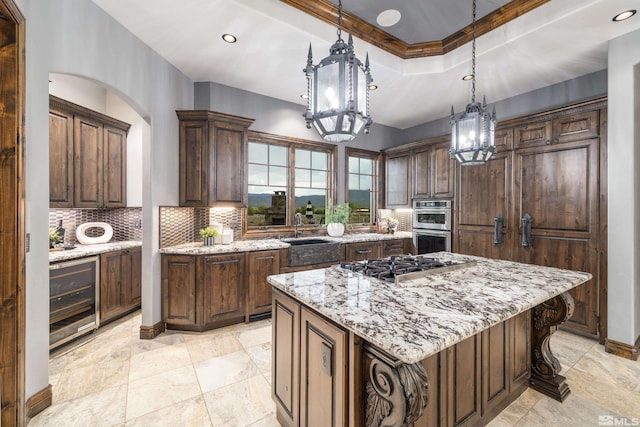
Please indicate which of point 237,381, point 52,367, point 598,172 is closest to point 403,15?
point 598,172

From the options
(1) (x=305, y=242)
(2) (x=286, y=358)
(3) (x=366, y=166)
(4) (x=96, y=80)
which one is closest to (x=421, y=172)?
(3) (x=366, y=166)

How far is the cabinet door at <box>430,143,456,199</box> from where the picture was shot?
13.9 feet

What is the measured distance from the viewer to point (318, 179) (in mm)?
4734

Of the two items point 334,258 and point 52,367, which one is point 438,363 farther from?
point 52,367

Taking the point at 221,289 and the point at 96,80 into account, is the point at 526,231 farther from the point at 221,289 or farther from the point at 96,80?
the point at 96,80

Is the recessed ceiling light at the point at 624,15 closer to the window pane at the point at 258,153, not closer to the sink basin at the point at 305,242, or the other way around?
the sink basin at the point at 305,242

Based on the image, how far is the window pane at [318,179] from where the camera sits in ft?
15.4

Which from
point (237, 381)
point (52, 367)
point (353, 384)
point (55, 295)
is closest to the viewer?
point (353, 384)

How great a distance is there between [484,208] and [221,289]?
11.8 feet

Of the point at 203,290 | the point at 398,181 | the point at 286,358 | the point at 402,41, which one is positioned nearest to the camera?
the point at 286,358

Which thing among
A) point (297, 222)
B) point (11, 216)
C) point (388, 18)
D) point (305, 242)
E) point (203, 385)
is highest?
point (388, 18)

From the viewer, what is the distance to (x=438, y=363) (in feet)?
4.51

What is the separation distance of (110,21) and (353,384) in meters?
3.36

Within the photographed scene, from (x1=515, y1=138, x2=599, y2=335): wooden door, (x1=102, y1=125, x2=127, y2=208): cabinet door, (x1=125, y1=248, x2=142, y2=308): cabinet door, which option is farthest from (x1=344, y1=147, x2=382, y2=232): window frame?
(x1=102, y1=125, x2=127, y2=208): cabinet door
